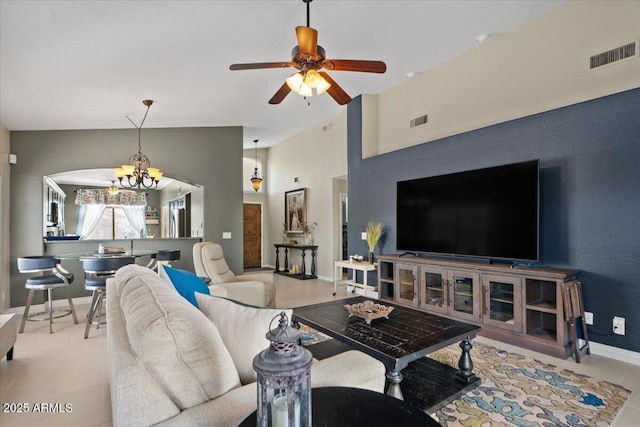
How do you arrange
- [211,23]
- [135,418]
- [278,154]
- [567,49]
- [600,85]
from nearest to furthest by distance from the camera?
1. [135,418]
2. [211,23]
3. [600,85]
4. [567,49]
5. [278,154]

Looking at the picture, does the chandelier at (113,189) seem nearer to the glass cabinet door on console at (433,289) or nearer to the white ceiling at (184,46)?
the white ceiling at (184,46)

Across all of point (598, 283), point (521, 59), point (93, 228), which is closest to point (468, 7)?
point (521, 59)

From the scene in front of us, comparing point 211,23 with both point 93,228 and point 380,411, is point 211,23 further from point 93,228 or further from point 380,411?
point 93,228

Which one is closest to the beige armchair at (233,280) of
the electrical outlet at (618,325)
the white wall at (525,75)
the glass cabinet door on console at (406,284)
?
the glass cabinet door on console at (406,284)

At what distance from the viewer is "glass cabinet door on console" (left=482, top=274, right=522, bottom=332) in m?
3.23

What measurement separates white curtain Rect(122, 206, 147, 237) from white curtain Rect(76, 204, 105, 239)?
0.39 m

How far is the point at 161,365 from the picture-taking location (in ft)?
3.21

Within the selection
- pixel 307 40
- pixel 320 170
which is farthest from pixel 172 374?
pixel 320 170

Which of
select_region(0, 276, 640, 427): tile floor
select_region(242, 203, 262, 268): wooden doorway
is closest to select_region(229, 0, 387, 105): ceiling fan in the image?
select_region(0, 276, 640, 427): tile floor

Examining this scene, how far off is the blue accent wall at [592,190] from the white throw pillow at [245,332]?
3274 mm

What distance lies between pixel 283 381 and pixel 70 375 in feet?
9.59

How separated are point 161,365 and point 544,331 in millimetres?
3626

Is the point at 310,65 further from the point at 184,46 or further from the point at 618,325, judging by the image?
the point at 618,325

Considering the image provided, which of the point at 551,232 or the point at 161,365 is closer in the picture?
the point at 161,365
